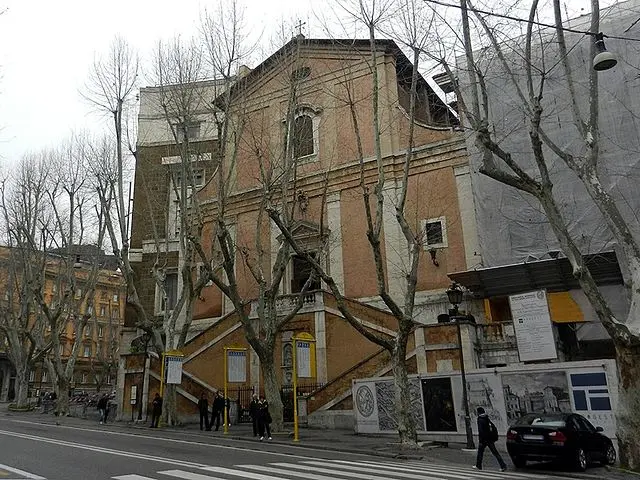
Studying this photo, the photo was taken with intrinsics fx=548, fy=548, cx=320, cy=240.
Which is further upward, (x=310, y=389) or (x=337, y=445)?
(x=310, y=389)

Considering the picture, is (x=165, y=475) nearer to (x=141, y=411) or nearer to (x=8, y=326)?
(x=141, y=411)

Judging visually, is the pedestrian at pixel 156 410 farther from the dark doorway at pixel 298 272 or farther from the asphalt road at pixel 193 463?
the dark doorway at pixel 298 272


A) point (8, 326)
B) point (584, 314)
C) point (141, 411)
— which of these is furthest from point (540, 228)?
point (8, 326)

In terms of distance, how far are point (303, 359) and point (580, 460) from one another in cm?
843

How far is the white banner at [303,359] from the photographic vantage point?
659 inches

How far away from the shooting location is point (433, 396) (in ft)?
51.9

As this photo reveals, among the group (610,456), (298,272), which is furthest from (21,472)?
(298,272)

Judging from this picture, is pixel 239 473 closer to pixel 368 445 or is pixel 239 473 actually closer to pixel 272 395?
pixel 368 445

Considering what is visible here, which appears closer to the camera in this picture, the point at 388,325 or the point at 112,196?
the point at 388,325

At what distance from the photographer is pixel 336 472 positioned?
30.8ft

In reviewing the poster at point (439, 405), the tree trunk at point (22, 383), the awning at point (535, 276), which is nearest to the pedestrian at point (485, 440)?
the poster at point (439, 405)

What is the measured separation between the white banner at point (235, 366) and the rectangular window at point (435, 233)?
388 inches

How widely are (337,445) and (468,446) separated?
3.42 m

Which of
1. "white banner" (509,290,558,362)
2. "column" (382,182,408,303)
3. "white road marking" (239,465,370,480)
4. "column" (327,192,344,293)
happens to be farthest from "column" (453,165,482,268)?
"white road marking" (239,465,370,480)
